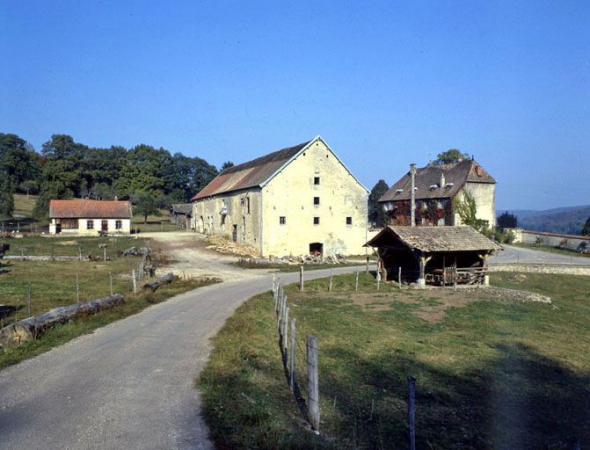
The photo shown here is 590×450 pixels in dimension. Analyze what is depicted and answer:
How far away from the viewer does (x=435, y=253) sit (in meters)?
30.5

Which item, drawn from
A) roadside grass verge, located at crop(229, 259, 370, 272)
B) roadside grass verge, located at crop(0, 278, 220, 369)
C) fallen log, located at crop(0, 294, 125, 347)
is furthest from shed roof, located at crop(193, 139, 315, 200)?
fallen log, located at crop(0, 294, 125, 347)

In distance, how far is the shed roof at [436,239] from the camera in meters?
30.0

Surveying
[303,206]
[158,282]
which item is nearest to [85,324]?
[158,282]

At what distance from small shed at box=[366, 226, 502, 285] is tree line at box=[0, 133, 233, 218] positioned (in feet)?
210

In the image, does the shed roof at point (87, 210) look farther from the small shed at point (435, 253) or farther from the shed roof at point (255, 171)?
the small shed at point (435, 253)

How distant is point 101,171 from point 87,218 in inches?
1817

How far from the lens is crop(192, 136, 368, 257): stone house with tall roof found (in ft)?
136

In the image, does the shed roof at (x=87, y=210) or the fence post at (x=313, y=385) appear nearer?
the fence post at (x=313, y=385)

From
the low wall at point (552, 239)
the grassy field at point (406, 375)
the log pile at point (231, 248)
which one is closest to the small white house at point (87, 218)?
the log pile at point (231, 248)

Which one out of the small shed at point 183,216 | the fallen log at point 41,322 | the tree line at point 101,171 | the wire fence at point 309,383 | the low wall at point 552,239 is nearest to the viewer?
the wire fence at point 309,383

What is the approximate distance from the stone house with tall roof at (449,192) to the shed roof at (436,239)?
78.9 feet

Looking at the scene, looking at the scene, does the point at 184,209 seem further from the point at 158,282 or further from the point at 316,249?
the point at 158,282

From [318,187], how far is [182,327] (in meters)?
28.8

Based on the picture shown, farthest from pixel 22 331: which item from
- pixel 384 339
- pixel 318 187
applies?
pixel 318 187
